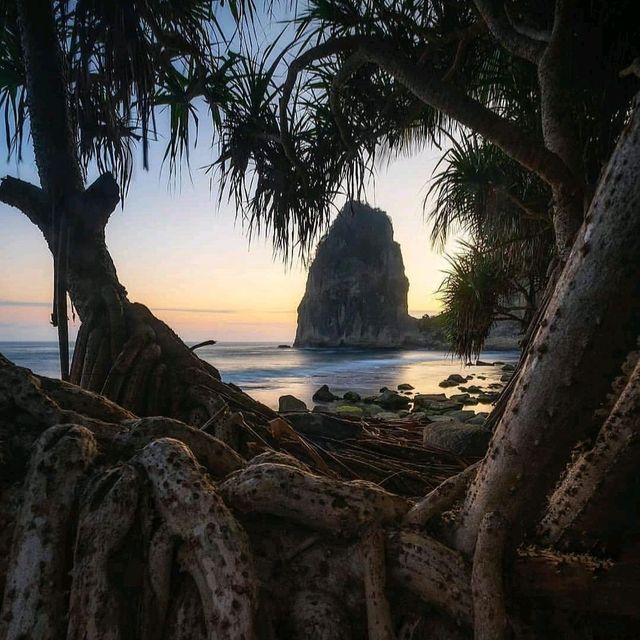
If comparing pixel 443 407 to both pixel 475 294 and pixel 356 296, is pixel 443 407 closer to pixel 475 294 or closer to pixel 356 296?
pixel 475 294

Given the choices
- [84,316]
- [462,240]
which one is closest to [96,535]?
[84,316]

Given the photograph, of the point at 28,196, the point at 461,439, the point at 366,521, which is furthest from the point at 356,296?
the point at 366,521

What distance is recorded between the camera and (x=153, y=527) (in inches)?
51.0

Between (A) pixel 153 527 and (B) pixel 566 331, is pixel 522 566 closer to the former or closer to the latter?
(B) pixel 566 331

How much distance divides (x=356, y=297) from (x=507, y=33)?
66.0m

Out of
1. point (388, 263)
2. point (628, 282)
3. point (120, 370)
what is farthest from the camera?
point (388, 263)

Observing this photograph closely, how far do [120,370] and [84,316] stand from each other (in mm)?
507

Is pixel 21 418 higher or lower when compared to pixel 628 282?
lower

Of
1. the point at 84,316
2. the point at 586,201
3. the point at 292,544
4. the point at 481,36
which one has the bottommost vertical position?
the point at 292,544

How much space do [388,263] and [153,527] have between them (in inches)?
2822

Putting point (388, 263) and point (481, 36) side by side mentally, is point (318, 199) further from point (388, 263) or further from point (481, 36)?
point (388, 263)

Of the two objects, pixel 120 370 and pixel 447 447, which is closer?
pixel 120 370

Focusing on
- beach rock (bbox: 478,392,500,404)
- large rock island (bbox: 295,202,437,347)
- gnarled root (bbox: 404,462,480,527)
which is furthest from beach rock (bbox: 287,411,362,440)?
large rock island (bbox: 295,202,437,347)

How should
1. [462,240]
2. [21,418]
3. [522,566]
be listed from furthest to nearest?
[462,240] < [21,418] < [522,566]
